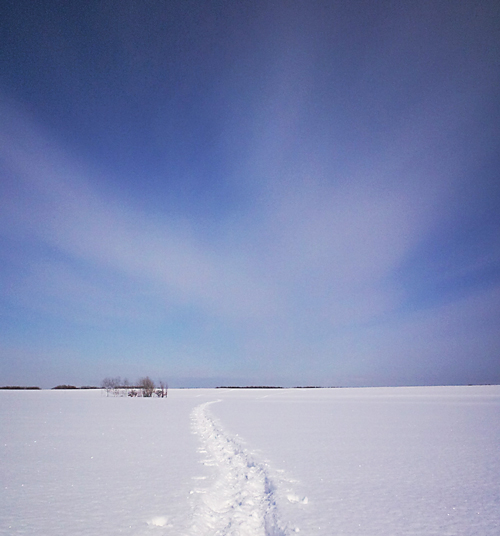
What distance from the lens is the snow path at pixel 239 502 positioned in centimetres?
517

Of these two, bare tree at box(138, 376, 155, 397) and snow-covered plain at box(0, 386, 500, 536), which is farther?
bare tree at box(138, 376, 155, 397)

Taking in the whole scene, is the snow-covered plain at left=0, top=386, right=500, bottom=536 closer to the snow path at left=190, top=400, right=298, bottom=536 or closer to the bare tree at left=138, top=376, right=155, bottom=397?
the snow path at left=190, top=400, right=298, bottom=536

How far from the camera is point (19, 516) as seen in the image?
546cm

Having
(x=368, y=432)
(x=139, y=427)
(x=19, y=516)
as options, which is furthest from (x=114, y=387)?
(x=19, y=516)

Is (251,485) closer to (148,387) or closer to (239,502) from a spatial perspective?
(239,502)

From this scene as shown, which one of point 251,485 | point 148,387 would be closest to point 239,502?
point 251,485

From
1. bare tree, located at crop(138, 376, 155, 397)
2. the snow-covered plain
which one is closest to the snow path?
the snow-covered plain

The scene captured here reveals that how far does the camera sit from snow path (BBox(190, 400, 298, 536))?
5167 millimetres

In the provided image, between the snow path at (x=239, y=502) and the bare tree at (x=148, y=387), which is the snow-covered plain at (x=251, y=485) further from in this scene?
the bare tree at (x=148, y=387)

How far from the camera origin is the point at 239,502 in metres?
6.35

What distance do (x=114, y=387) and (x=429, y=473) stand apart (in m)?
69.7

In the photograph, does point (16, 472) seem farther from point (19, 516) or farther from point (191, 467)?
point (191, 467)

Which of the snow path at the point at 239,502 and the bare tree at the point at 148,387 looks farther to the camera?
the bare tree at the point at 148,387

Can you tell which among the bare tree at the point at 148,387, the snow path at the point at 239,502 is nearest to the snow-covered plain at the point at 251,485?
the snow path at the point at 239,502
